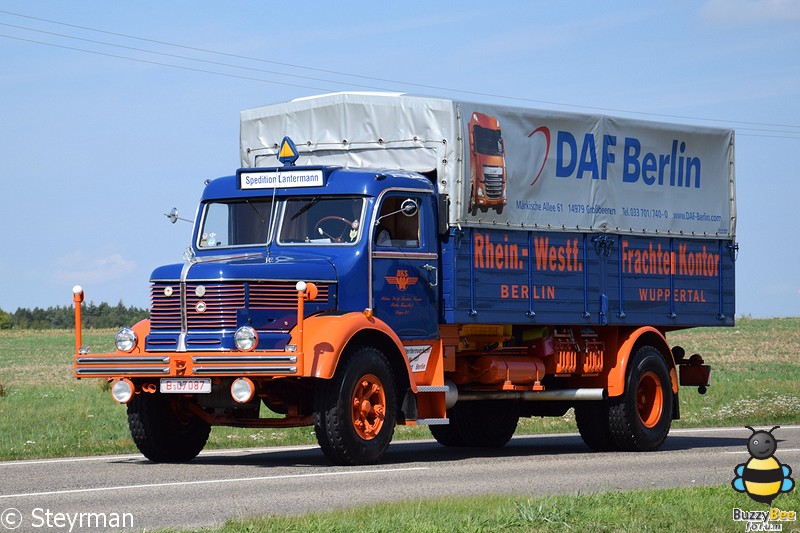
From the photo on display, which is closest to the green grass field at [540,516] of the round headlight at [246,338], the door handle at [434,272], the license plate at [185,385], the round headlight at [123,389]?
the round headlight at [246,338]

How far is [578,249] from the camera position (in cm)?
1853

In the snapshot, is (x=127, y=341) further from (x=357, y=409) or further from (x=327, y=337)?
(x=357, y=409)

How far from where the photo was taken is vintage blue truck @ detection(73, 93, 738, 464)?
1502cm

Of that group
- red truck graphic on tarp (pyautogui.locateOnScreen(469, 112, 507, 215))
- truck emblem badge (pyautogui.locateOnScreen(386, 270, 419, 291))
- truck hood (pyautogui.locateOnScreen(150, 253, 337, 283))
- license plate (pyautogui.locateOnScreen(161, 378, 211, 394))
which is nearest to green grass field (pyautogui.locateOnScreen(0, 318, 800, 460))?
license plate (pyautogui.locateOnScreen(161, 378, 211, 394))

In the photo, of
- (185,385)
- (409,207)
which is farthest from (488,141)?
(185,385)

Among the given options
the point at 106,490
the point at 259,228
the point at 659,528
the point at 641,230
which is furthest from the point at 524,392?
the point at 659,528

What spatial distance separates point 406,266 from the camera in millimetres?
16359

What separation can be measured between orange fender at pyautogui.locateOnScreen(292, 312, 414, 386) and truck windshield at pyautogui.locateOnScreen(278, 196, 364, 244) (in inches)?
48.0

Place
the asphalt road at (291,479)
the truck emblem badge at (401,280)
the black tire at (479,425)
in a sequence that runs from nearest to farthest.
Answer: the asphalt road at (291,479), the truck emblem badge at (401,280), the black tire at (479,425)

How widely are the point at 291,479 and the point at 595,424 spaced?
6.46 m

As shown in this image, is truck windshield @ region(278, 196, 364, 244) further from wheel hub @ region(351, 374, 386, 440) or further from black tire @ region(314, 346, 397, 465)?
wheel hub @ region(351, 374, 386, 440)

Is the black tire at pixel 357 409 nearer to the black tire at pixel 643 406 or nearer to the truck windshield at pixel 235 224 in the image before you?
the truck windshield at pixel 235 224

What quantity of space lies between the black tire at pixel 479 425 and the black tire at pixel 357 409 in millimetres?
4714

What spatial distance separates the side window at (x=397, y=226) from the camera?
16203 mm
